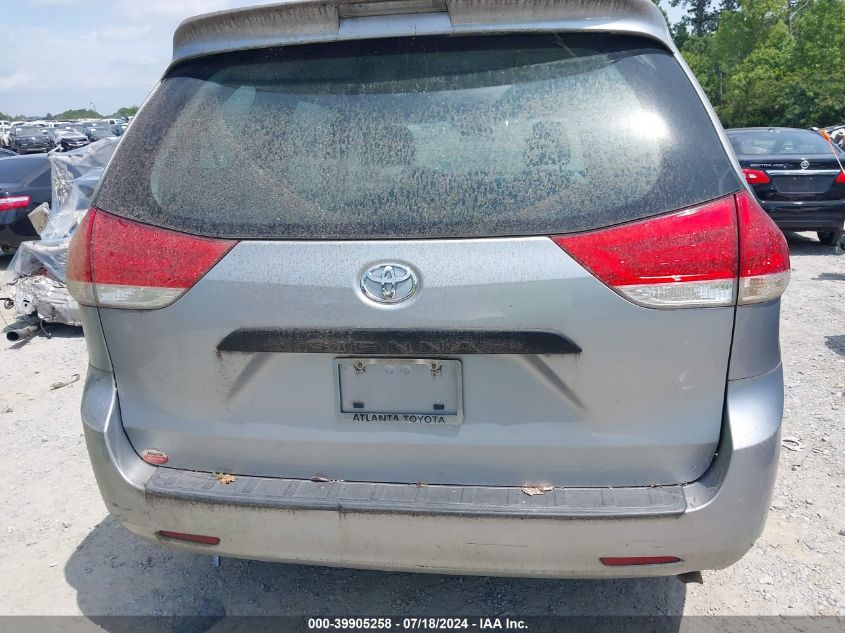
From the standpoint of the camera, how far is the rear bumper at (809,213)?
883 cm

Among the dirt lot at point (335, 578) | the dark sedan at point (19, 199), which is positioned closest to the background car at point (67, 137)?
the dark sedan at point (19, 199)

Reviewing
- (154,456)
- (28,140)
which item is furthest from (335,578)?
(28,140)

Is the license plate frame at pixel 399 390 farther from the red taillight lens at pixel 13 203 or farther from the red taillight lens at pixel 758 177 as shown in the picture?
the red taillight lens at pixel 758 177

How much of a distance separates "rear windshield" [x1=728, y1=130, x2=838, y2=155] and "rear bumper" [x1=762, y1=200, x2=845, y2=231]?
763mm

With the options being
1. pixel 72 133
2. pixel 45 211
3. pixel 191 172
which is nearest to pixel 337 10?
pixel 191 172

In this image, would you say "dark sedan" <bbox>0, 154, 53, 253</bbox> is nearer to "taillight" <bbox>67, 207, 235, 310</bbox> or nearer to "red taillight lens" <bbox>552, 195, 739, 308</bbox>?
"taillight" <bbox>67, 207, 235, 310</bbox>

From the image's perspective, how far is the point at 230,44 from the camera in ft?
6.87

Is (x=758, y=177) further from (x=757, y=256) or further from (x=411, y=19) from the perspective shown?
(x=411, y=19)

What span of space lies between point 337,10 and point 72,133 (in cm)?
3941

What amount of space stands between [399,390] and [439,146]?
2.23 feet

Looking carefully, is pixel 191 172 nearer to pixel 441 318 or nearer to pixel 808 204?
pixel 441 318

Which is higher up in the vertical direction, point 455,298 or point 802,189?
point 455,298

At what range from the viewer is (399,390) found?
195 cm

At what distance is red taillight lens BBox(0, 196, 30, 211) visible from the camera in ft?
27.7
